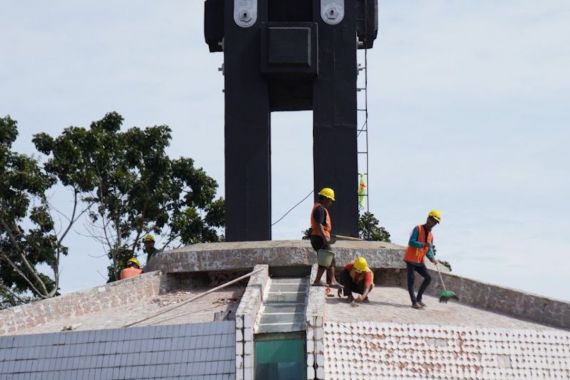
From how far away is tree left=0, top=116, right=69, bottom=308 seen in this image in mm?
25031

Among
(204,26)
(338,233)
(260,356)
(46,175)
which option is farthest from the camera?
(46,175)

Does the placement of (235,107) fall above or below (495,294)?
above

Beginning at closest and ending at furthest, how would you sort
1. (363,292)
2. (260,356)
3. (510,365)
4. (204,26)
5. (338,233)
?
(260,356) → (510,365) → (363,292) → (338,233) → (204,26)

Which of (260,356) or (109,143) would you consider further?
(109,143)

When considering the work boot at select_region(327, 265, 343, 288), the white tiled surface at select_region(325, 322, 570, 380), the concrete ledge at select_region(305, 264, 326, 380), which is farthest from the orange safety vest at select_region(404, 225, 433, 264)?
the concrete ledge at select_region(305, 264, 326, 380)

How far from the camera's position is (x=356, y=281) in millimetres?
14359

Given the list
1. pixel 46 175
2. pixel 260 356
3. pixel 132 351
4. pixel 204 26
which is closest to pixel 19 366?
pixel 132 351

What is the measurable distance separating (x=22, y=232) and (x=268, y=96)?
9244mm

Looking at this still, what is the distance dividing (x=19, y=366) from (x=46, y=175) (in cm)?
1371

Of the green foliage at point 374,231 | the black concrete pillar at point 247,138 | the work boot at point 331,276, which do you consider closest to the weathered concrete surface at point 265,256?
the work boot at point 331,276

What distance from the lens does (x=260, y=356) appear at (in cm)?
1184

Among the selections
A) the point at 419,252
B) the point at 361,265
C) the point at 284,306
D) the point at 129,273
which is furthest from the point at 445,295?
the point at 129,273

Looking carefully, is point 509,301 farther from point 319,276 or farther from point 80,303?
point 80,303

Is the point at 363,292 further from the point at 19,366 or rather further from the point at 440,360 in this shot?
the point at 19,366
